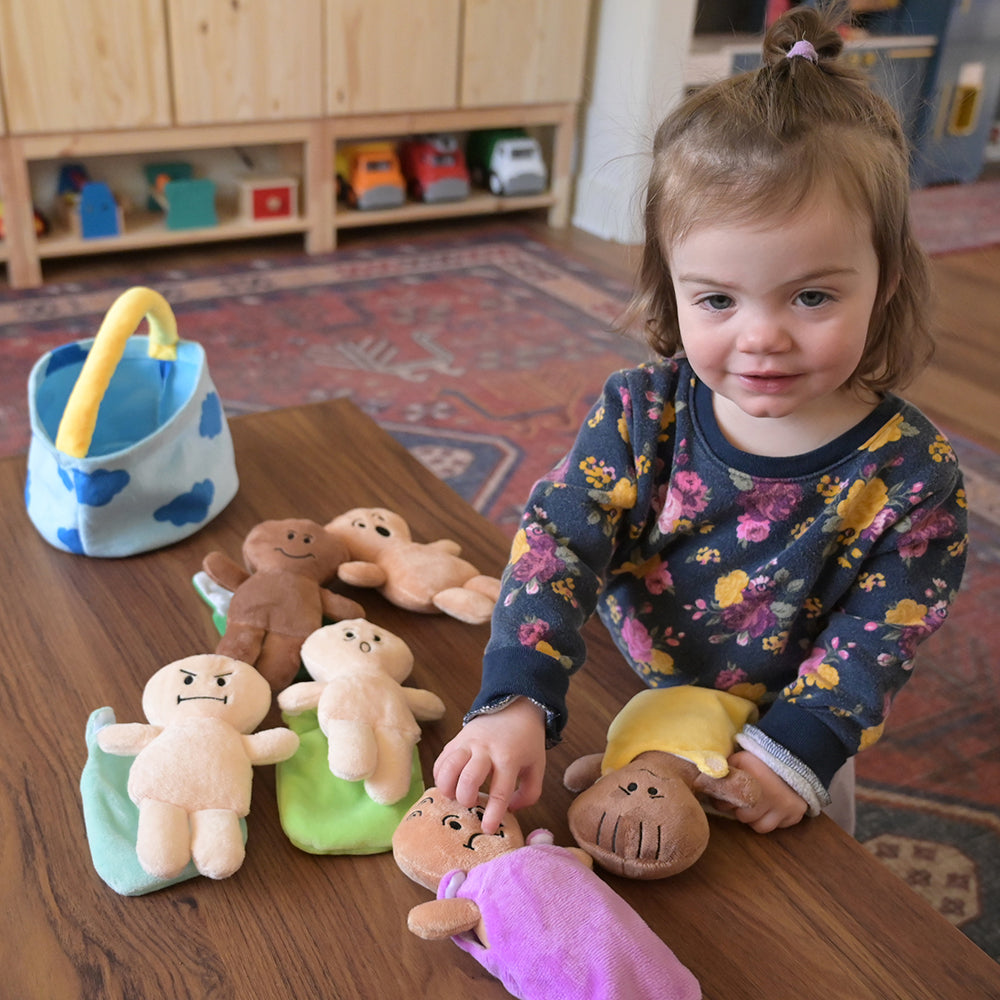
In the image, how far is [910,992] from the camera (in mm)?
535

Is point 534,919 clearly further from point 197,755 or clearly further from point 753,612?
point 753,612

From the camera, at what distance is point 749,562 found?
750 mm

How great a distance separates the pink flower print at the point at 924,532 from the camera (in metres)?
0.70

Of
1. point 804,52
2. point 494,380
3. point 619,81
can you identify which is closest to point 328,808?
point 804,52

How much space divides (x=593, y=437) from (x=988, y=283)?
239 centimetres

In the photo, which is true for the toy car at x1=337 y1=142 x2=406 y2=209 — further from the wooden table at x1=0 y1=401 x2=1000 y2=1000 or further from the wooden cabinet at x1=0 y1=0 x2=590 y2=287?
the wooden table at x1=0 y1=401 x2=1000 y2=1000

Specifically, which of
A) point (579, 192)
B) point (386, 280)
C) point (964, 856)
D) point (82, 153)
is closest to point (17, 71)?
point (82, 153)

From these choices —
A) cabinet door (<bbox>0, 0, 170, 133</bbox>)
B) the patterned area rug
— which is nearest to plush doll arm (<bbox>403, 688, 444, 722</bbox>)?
the patterned area rug

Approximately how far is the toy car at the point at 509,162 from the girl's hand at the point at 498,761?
8.13ft

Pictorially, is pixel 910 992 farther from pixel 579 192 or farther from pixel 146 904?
pixel 579 192

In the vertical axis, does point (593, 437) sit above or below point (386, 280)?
above

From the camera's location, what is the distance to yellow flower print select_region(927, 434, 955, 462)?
0.71 metres

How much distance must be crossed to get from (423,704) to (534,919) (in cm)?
20

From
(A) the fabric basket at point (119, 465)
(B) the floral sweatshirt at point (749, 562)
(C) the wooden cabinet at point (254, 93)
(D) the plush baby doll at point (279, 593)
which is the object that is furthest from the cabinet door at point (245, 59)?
(B) the floral sweatshirt at point (749, 562)
